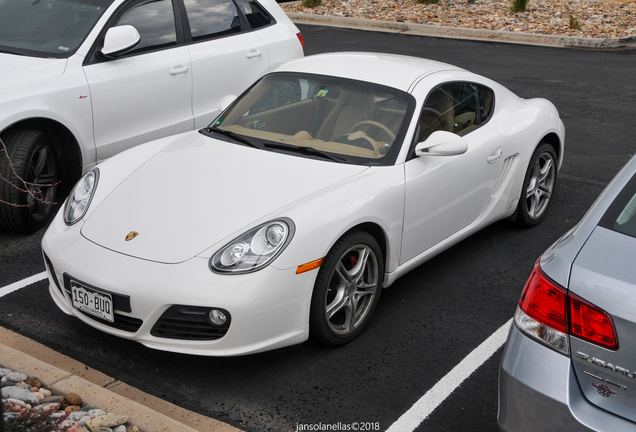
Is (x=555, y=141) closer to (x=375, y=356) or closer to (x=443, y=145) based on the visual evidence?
(x=443, y=145)

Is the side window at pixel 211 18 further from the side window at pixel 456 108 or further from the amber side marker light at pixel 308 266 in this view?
the amber side marker light at pixel 308 266

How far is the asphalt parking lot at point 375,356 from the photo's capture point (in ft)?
11.5

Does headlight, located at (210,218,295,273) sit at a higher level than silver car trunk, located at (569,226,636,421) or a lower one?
lower

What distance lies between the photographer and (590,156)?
7.57 m

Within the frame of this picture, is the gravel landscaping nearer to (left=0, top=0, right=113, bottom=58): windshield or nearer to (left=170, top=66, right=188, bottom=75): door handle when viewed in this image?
(left=170, top=66, right=188, bottom=75): door handle

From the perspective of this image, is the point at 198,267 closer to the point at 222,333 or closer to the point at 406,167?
the point at 222,333

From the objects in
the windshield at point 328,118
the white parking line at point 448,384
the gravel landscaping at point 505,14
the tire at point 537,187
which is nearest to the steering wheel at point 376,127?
the windshield at point 328,118

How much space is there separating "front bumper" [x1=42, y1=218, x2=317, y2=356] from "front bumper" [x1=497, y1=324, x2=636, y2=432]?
49.8 inches

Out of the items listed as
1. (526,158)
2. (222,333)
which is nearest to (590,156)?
(526,158)

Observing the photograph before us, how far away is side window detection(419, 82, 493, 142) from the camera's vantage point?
462cm

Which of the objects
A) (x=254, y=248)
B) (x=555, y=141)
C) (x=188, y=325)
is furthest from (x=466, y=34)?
(x=188, y=325)

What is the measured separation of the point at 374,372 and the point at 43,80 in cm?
336

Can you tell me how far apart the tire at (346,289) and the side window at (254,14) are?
3.86 metres

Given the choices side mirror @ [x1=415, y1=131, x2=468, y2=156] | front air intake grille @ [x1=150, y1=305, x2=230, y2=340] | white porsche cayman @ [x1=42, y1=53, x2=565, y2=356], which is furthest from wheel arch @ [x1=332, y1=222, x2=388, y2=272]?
front air intake grille @ [x1=150, y1=305, x2=230, y2=340]
